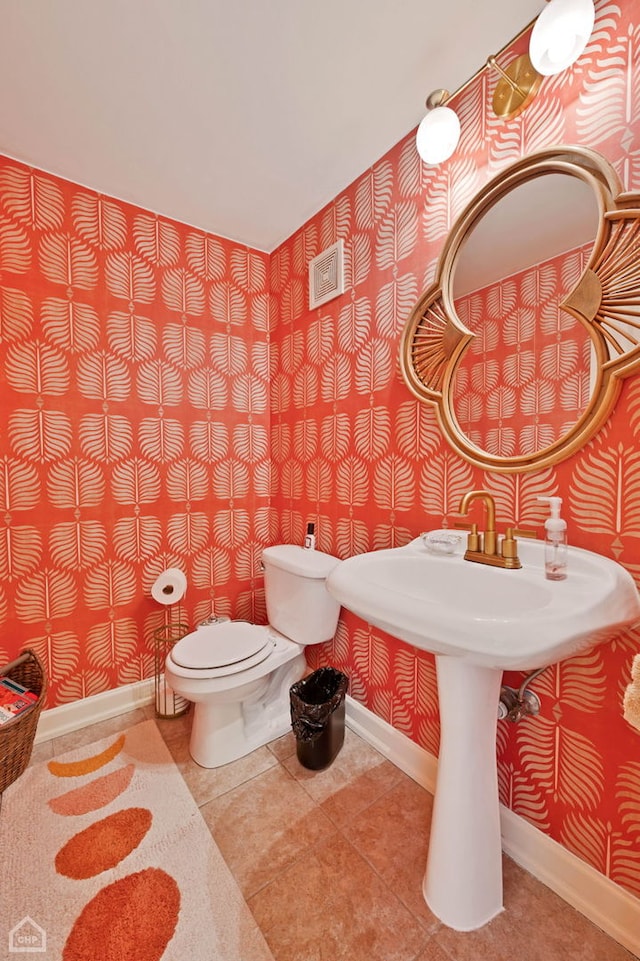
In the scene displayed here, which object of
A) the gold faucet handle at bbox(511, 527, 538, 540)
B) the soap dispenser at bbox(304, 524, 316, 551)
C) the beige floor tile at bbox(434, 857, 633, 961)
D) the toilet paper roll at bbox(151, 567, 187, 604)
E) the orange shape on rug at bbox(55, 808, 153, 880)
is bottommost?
the beige floor tile at bbox(434, 857, 633, 961)

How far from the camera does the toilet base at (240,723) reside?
1.36 m

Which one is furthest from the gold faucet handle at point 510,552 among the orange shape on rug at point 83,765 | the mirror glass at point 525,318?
the orange shape on rug at point 83,765

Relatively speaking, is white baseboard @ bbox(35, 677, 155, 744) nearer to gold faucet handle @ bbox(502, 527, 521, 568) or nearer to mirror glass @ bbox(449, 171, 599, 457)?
gold faucet handle @ bbox(502, 527, 521, 568)

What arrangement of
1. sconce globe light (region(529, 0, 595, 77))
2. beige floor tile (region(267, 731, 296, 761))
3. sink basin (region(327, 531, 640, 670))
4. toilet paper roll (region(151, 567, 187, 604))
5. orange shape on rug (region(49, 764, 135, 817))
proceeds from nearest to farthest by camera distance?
sink basin (region(327, 531, 640, 670)) → sconce globe light (region(529, 0, 595, 77)) → orange shape on rug (region(49, 764, 135, 817)) → beige floor tile (region(267, 731, 296, 761)) → toilet paper roll (region(151, 567, 187, 604))

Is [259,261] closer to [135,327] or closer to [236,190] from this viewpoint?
[236,190]

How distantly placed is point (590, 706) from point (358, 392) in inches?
48.8

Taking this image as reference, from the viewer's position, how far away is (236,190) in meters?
1.59

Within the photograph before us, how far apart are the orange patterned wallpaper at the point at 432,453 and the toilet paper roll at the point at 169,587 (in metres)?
0.59

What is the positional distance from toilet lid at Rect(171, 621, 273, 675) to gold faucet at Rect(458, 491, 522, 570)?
2.84ft

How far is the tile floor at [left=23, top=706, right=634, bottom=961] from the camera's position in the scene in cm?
85

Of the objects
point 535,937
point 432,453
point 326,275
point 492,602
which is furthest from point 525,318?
point 535,937

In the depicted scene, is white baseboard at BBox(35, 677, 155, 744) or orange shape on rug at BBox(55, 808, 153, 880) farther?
white baseboard at BBox(35, 677, 155, 744)

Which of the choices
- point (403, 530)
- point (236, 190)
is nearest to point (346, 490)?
point (403, 530)

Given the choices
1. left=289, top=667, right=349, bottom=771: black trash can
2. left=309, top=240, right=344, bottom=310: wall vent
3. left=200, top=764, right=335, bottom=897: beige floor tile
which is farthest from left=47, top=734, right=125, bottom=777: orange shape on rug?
left=309, top=240, right=344, bottom=310: wall vent
